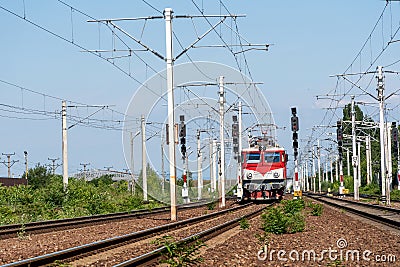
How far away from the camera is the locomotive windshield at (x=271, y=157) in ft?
149

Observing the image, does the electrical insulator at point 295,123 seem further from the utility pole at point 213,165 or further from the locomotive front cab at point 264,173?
the utility pole at point 213,165

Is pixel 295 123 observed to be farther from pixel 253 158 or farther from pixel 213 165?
pixel 213 165

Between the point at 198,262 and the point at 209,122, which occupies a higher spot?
the point at 209,122

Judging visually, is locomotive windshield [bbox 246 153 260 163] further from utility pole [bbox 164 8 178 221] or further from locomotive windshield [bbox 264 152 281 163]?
utility pole [bbox 164 8 178 221]

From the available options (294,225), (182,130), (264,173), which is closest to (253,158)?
(264,173)

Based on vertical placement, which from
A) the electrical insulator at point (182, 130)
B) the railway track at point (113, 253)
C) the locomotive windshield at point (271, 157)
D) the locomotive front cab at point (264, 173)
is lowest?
the railway track at point (113, 253)

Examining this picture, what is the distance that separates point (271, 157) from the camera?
4550 centimetres

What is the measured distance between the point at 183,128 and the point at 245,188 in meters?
5.74

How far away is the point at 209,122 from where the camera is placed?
2507 inches

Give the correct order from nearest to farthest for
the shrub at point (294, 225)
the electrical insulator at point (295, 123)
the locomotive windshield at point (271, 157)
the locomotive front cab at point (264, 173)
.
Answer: the shrub at point (294, 225)
the electrical insulator at point (295, 123)
the locomotive front cab at point (264, 173)
the locomotive windshield at point (271, 157)

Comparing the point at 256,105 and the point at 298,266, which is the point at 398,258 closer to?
the point at 298,266

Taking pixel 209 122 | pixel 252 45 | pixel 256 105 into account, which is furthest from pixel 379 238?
pixel 209 122

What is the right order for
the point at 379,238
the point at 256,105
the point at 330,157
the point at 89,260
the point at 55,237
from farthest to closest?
1. the point at 330,157
2. the point at 256,105
3. the point at 55,237
4. the point at 379,238
5. the point at 89,260

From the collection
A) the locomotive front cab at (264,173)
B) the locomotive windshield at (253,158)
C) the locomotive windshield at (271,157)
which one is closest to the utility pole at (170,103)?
the locomotive front cab at (264,173)
